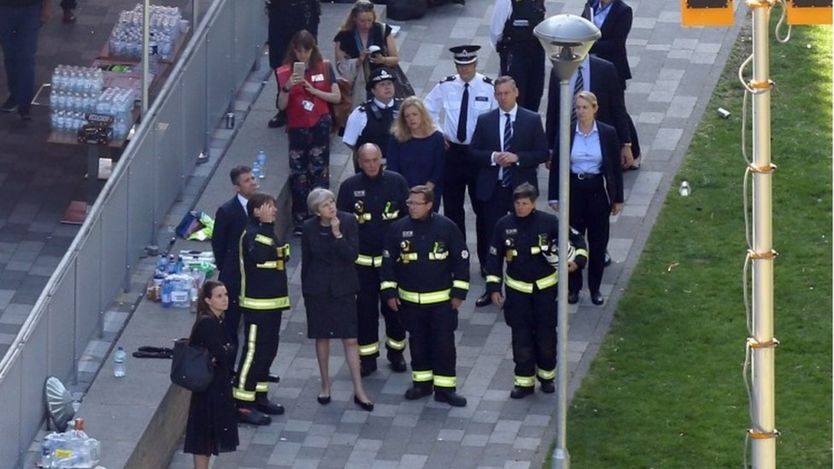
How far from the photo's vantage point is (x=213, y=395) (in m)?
16.7

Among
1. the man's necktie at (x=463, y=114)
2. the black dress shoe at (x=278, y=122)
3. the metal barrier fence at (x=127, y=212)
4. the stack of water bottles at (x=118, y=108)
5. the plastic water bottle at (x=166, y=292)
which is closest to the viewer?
the metal barrier fence at (x=127, y=212)

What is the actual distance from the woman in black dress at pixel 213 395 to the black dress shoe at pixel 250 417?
94 centimetres

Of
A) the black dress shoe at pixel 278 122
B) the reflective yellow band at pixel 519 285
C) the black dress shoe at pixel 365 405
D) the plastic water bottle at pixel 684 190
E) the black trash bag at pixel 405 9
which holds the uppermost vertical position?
the reflective yellow band at pixel 519 285

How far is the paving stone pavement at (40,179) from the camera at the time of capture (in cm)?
2030

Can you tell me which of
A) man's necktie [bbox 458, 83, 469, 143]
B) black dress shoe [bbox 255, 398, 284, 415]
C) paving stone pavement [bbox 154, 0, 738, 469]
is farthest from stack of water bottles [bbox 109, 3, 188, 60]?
Result: black dress shoe [bbox 255, 398, 284, 415]

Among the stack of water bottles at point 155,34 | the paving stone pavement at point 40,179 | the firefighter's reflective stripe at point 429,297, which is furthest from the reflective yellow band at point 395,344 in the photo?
the stack of water bottles at point 155,34

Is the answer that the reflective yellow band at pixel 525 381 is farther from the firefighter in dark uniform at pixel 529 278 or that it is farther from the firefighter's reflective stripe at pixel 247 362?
the firefighter's reflective stripe at pixel 247 362

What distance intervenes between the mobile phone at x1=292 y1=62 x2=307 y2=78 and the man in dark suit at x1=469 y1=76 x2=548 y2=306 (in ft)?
5.60

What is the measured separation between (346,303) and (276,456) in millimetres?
1286

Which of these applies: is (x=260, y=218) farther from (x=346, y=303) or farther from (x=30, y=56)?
(x=30, y=56)

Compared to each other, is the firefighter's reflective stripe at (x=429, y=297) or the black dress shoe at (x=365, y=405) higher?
the firefighter's reflective stripe at (x=429, y=297)

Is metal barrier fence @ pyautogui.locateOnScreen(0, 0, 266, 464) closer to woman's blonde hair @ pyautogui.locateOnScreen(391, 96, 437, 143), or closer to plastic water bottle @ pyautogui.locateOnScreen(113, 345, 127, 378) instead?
plastic water bottle @ pyautogui.locateOnScreen(113, 345, 127, 378)

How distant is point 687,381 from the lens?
1825cm

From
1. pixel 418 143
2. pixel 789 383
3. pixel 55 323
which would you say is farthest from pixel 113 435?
pixel 789 383
